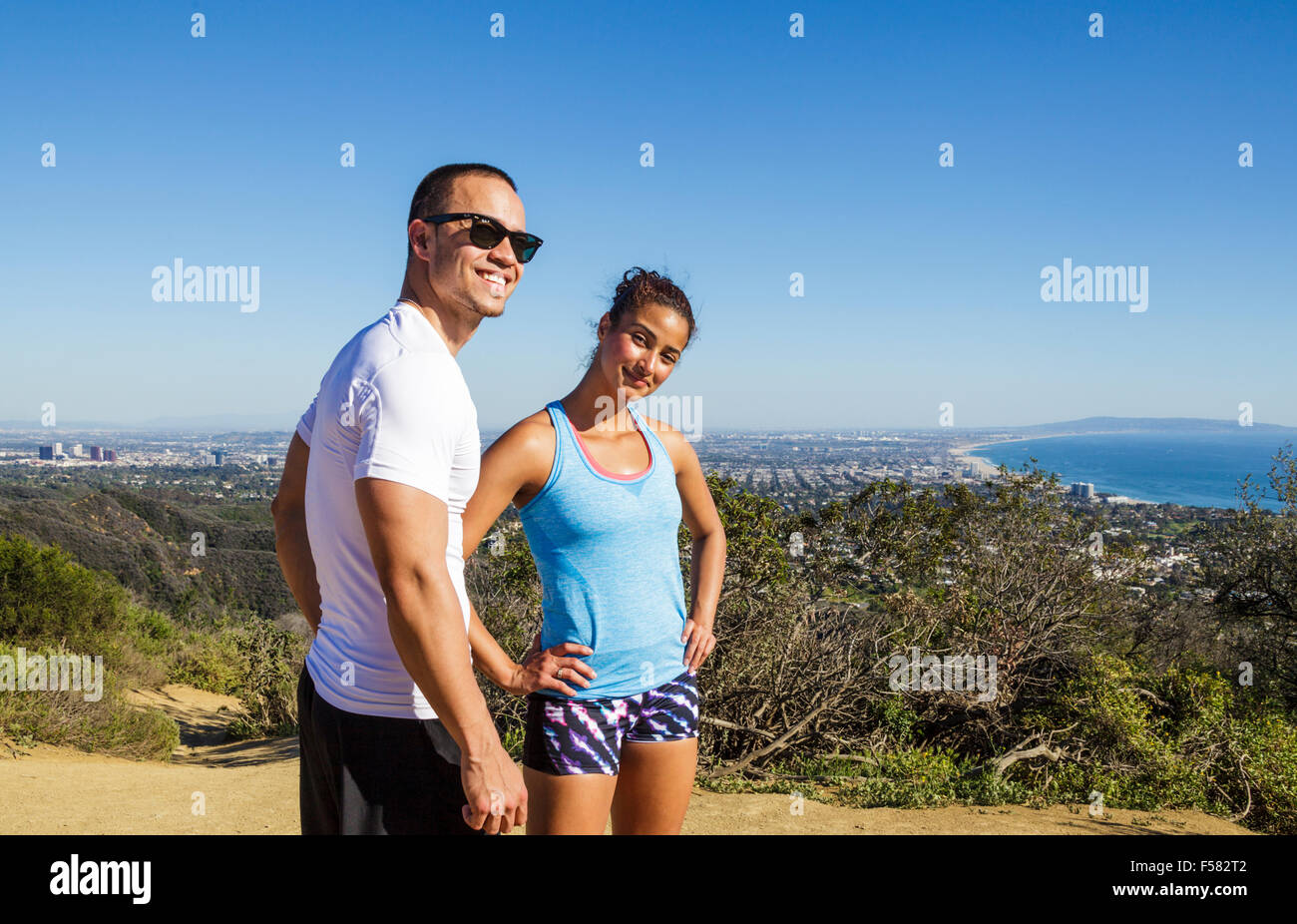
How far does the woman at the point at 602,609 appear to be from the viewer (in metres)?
1.80

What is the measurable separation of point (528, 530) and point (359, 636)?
22.9 inches

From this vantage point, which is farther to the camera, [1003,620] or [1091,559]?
[1091,559]

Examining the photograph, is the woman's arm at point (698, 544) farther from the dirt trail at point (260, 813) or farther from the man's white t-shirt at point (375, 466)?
the dirt trail at point (260, 813)

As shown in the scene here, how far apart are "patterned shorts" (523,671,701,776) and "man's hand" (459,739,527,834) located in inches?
16.8

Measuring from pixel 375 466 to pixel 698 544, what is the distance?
4.53ft

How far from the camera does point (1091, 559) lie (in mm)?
7535

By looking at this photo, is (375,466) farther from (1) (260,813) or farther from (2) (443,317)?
(1) (260,813)

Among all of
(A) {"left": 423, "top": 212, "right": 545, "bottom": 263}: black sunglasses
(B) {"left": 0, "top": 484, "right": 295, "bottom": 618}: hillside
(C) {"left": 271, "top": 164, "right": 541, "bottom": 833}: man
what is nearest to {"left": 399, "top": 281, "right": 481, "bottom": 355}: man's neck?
(C) {"left": 271, "top": 164, "right": 541, "bottom": 833}: man

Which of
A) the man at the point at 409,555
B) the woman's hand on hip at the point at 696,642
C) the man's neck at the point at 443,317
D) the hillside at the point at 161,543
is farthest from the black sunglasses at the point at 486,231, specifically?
the hillside at the point at 161,543

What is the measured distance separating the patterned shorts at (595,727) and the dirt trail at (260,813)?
260 centimetres

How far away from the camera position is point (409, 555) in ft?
4.17

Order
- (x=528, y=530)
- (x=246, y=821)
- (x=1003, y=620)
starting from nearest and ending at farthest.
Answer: (x=528, y=530), (x=246, y=821), (x=1003, y=620)

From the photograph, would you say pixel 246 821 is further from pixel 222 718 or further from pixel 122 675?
pixel 122 675
